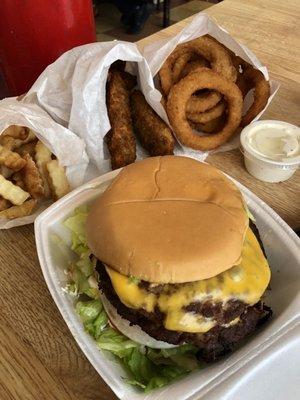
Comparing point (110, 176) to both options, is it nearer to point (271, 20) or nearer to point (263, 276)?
point (263, 276)

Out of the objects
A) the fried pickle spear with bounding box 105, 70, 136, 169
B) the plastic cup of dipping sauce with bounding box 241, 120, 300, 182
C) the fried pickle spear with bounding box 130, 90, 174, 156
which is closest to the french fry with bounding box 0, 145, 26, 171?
the fried pickle spear with bounding box 105, 70, 136, 169

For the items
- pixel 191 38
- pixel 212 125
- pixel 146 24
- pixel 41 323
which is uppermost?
pixel 191 38

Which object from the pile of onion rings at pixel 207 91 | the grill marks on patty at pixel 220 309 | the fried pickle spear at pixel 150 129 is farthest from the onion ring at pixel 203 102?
the grill marks on patty at pixel 220 309

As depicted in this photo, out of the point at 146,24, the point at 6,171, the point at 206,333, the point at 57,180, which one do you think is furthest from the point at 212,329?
the point at 146,24

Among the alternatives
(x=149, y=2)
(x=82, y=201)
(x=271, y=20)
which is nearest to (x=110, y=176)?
(x=82, y=201)

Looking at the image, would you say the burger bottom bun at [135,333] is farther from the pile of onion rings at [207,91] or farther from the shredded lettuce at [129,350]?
the pile of onion rings at [207,91]

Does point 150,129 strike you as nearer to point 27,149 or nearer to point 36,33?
point 27,149
